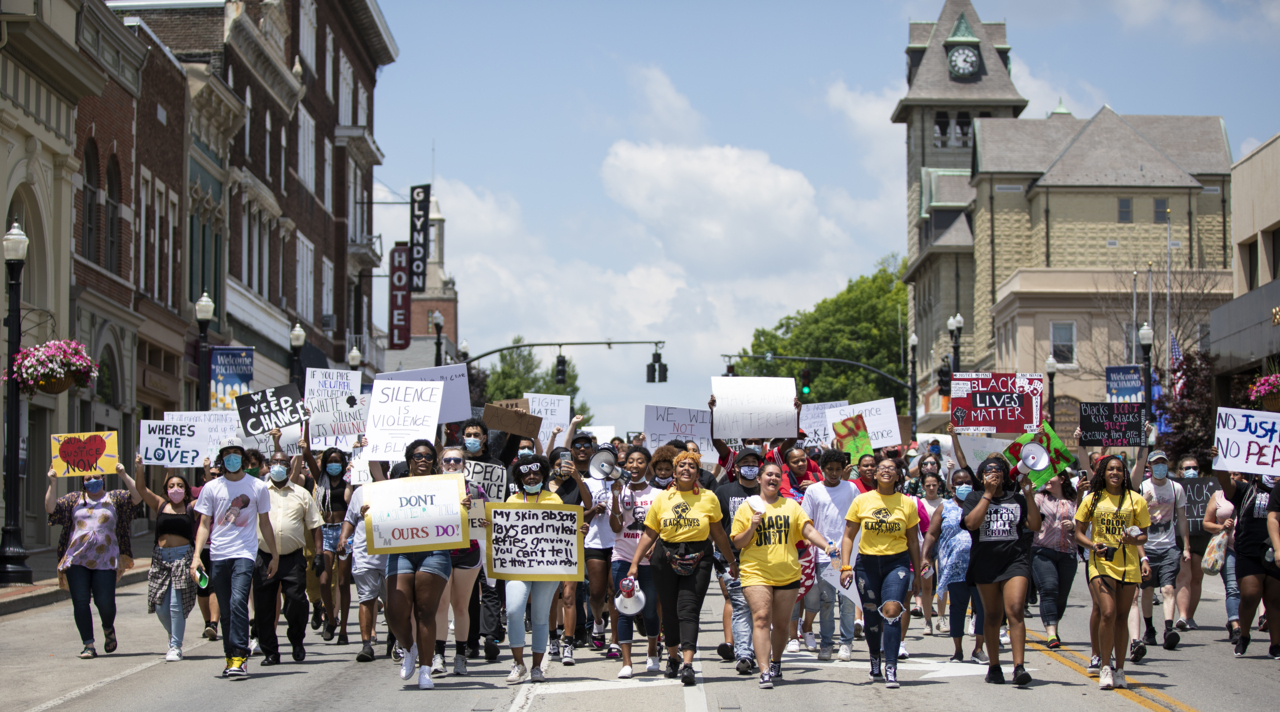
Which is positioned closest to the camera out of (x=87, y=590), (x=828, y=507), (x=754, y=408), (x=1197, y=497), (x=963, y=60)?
(x=828, y=507)

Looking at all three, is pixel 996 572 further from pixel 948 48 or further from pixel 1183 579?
pixel 948 48

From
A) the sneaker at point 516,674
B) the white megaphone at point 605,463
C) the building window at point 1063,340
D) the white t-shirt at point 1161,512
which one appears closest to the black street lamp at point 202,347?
the white megaphone at point 605,463

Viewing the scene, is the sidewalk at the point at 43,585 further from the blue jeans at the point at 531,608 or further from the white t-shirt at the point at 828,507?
the white t-shirt at the point at 828,507

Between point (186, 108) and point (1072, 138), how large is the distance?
150ft

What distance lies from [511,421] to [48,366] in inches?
369

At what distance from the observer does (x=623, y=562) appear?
13695 mm

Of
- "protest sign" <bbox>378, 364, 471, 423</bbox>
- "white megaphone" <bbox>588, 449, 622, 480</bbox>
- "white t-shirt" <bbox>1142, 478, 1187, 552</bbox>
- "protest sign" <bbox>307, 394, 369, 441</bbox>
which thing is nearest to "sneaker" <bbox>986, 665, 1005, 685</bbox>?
"white t-shirt" <bbox>1142, 478, 1187, 552</bbox>

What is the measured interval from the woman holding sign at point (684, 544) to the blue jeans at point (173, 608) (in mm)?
4395

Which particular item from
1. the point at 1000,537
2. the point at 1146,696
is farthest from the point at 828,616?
the point at 1146,696

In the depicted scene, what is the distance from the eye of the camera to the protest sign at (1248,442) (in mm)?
14664

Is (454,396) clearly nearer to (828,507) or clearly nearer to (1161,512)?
(828,507)

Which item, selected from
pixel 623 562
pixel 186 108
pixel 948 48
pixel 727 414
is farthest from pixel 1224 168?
pixel 623 562

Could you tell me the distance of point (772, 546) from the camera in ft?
39.3

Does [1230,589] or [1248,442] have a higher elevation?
[1248,442]
